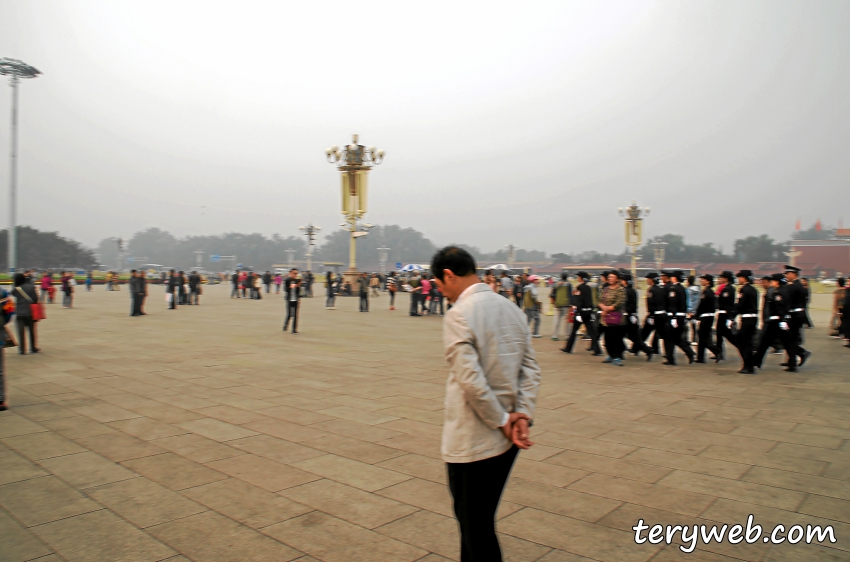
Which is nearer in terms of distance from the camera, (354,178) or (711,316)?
(711,316)

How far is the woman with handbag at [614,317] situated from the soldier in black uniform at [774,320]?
2.12 metres

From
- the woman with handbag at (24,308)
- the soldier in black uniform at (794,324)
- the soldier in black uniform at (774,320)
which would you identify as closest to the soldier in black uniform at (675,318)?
the soldier in black uniform at (774,320)

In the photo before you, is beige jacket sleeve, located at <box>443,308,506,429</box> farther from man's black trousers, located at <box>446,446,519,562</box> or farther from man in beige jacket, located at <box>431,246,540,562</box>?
man's black trousers, located at <box>446,446,519,562</box>

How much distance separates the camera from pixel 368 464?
4.50 m

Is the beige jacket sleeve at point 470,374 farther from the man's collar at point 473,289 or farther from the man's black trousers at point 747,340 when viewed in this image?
the man's black trousers at point 747,340

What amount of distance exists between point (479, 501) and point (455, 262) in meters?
1.04

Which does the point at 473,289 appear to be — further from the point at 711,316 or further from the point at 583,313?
the point at 583,313

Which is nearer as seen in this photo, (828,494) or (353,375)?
(828,494)

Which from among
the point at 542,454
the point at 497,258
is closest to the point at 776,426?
the point at 542,454

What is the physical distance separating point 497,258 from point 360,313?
118 meters

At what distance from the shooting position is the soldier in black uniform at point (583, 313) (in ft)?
37.3

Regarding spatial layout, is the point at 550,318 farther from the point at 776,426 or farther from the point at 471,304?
the point at 471,304

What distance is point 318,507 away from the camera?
12.0 ft

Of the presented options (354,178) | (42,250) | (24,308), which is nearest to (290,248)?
(42,250)
